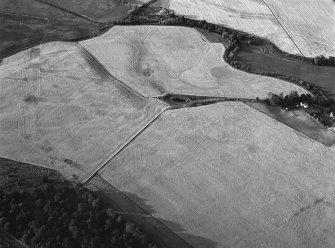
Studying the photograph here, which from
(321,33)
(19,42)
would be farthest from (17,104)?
(321,33)

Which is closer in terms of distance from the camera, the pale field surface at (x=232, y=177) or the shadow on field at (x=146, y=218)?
the shadow on field at (x=146, y=218)

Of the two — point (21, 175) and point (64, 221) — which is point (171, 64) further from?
point (64, 221)

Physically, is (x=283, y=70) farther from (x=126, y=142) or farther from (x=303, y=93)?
(x=126, y=142)

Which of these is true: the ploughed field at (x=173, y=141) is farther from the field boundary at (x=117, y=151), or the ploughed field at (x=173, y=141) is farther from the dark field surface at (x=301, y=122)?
the dark field surface at (x=301, y=122)

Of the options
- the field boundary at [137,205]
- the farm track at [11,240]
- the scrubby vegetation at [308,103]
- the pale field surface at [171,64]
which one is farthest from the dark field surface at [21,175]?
the scrubby vegetation at [308,103]

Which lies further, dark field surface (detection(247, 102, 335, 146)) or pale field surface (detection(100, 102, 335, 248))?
dark field surface (detection(247, 102, 335, 146))

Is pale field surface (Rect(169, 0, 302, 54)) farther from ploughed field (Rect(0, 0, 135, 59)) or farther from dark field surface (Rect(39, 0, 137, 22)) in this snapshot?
ploughed field (Rect(0, 0, 135, 59))

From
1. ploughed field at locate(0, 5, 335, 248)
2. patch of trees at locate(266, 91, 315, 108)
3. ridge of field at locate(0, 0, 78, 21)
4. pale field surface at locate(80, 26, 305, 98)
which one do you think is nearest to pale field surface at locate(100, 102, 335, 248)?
ploughed field at locate(0, 5, 335, 248)
